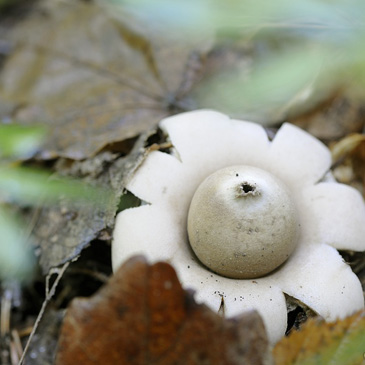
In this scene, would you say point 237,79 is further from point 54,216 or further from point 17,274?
point 17,274

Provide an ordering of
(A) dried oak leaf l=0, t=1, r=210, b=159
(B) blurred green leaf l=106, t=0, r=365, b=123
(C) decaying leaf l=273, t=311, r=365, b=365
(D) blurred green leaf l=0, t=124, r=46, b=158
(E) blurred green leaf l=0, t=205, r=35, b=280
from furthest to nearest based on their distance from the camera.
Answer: (A) dried oak leaf l=0, t=1, r=210, b=159, (D) blurred green leaf l=0, t=124, r=46, b=158, (B) blurred green leaf l=106, t=0, r=365, b=123, (E) blurred green leaf l=0, t=205, r=35, b=280, (C) decaying leaf l=273, t=311, r=365, b=365

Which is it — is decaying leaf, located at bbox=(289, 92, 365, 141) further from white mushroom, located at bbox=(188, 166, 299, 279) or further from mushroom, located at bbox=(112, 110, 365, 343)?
white mushroom, located at bbox=(188, 166, 299, 279)

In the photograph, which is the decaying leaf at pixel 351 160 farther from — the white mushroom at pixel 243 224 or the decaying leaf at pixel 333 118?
the white mushroom at pixel 243 224

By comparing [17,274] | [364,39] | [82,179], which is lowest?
[17,274]

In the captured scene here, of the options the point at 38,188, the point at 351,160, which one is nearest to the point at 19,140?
the point at 38,188

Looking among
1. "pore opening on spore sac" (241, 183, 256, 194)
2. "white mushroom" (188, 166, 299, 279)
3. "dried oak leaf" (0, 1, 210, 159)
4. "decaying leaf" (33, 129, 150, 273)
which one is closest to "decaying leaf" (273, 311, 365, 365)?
"white mushroom" (188, 166, 299, 279)

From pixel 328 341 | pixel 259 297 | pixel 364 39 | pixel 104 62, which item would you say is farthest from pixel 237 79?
pixel 328 341
